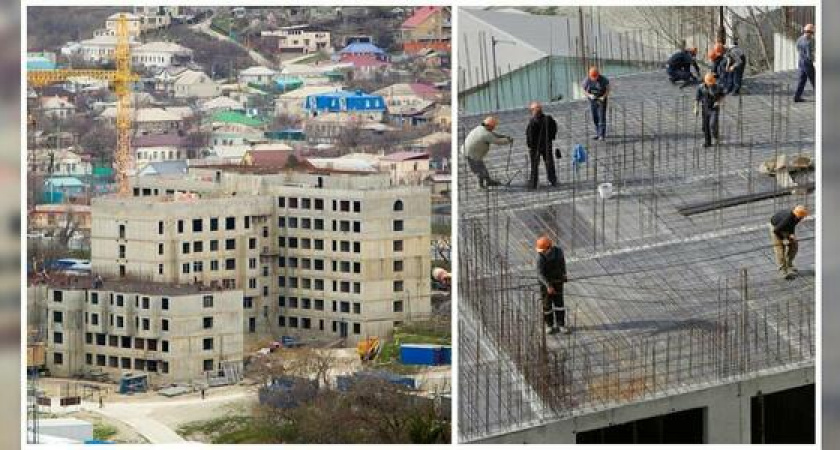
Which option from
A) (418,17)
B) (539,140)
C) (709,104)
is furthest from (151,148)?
(709,104)

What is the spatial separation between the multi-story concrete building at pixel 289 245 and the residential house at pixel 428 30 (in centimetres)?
87

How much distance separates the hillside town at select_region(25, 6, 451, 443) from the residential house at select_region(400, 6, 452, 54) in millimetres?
14

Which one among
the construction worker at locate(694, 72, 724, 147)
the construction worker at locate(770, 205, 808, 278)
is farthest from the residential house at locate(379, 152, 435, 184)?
the construction worker at locate(770, 205, 808, 278)

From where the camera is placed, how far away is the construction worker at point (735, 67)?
14023 mm

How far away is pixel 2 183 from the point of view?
542 inches

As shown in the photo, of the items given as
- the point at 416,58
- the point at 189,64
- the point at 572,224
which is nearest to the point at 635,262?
the point at 572,224

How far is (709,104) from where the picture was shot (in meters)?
14.1

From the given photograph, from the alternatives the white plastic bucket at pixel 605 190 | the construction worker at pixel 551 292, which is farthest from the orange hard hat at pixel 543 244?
the white plastic bucket at pixel 605 190

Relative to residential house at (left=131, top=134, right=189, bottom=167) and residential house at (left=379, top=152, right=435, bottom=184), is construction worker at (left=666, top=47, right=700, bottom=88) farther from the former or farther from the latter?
residential house at (left=131, top=134, right=189, bottom=167)

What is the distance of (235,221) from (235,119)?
63cm

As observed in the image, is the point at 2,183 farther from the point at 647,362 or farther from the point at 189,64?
the point at 647,362

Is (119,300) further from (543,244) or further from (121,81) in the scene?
(543,244)

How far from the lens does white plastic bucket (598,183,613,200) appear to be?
13914 millimetres

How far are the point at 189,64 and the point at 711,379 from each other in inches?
146
